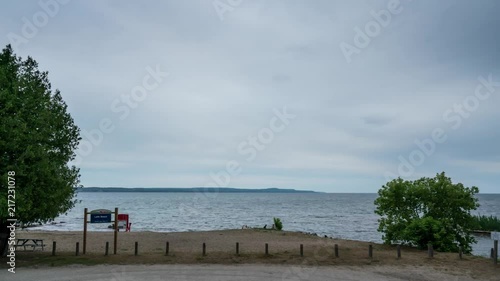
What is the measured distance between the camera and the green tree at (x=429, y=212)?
84.9ft

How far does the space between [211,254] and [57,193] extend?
8.70 meters

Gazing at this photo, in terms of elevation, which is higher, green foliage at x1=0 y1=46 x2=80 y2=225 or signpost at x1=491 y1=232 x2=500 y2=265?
green foliage at x1=0 y1=46 x2=80 y2=225

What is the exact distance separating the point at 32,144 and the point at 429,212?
2416 cm

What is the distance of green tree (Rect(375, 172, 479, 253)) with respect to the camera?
84.9 ft

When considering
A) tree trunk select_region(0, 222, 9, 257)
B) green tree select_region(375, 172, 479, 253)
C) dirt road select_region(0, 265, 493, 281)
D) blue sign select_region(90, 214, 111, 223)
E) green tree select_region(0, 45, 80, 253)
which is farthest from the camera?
green tree select_region(375, 172, 479, 253)

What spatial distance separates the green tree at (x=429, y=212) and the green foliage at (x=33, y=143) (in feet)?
67.2

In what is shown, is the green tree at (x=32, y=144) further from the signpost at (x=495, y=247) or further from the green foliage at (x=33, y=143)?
the signpost at (x=495, y=247)

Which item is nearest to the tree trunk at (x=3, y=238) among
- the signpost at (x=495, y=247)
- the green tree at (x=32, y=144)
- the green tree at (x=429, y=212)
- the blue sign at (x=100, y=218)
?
the green tree at (x=32, y=144)

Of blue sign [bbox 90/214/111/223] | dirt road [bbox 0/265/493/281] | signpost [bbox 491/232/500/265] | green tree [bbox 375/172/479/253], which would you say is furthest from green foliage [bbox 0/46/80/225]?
signpost [bbox 491/232/500/265]

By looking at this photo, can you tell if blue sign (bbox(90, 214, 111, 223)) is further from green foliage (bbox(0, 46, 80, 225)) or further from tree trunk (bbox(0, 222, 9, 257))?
tree trunk (bbox(0, 222, 9, 257))

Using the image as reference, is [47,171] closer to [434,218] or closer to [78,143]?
[78,143]

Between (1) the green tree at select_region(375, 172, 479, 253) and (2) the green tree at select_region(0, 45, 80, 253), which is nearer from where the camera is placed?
(2) the green tree at select_region(0, 45, 80, 253)

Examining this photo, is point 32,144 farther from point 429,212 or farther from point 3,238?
point 429,212

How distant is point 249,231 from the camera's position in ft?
135
